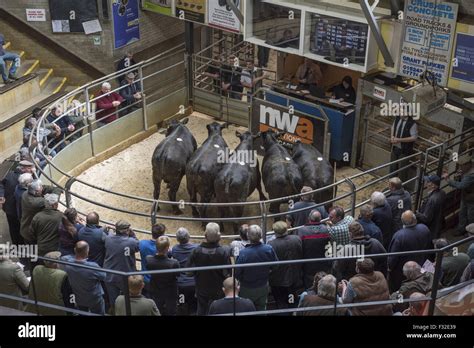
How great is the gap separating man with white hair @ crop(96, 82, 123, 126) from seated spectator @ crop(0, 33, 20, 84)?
199cm

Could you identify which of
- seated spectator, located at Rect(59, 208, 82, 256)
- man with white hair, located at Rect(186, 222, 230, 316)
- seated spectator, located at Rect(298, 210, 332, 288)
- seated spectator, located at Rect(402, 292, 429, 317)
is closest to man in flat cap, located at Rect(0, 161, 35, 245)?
seated spectator, located at Rect(59, 208, 82, 256)

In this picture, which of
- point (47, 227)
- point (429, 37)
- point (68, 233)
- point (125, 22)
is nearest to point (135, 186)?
point (47, 227)

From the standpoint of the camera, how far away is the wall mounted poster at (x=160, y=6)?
53.4 ft

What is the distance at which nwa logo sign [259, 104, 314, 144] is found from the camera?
14203 mm

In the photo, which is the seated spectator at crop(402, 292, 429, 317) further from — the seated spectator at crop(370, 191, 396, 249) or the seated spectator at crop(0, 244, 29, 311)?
the seated spectator at crop(0, 244, 29, 311)

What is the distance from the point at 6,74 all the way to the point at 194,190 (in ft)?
17.4

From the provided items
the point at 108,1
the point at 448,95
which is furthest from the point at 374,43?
the point at 108,1

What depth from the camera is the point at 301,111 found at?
1435 cm

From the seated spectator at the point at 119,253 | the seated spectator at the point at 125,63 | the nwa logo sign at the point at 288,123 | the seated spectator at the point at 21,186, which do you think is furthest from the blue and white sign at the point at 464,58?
the seated spectator at the point at 125,63

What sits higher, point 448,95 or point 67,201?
point 448,95

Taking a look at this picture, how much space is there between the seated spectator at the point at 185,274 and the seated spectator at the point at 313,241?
141 centimetres

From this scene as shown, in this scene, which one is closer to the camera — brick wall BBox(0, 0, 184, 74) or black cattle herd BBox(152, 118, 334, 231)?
black cattle herd BBox(152, 118, 334, 231)
